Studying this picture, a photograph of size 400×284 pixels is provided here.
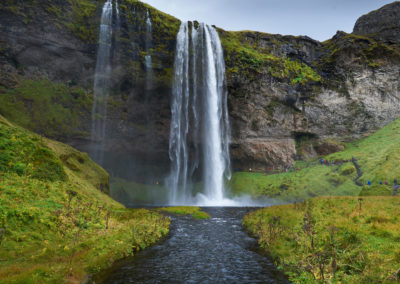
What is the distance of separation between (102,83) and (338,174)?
5081 centimetres

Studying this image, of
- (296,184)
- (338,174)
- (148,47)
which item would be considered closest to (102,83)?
(148,47)

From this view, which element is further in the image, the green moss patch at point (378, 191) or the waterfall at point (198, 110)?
the waterfall at point (198, 110)

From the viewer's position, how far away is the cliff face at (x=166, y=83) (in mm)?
44688

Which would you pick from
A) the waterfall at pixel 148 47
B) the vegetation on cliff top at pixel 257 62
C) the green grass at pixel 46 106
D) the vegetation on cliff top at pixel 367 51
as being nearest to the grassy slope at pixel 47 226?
the green grass at pixel 46 106

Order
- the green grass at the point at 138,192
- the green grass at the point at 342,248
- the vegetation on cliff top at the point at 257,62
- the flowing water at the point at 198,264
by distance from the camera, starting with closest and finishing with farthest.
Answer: the green grass at the point at 342,248
the flowing water at the point at 198,264
the green grass at the point at 138,192
the vegetation on cliff top at the point at 257,62

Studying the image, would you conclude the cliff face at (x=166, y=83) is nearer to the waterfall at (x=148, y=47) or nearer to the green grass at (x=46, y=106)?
the green grass at (x=46, y=106)

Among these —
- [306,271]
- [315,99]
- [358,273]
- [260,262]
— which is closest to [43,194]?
[260,262]

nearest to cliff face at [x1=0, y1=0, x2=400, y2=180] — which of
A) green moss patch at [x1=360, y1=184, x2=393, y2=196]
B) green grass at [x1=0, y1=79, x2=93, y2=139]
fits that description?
green grass at [x1=0, y1=79, x2=93, y2=139]

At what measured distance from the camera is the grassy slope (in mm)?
9088

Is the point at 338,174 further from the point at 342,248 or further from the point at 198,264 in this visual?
the point at 198,264

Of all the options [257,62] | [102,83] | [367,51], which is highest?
[367,51]

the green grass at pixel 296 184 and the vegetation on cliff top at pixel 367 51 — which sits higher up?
the vegetation on cliff top at pixel 367 51

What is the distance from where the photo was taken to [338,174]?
4875 cm

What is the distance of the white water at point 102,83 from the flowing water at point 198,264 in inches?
1567
